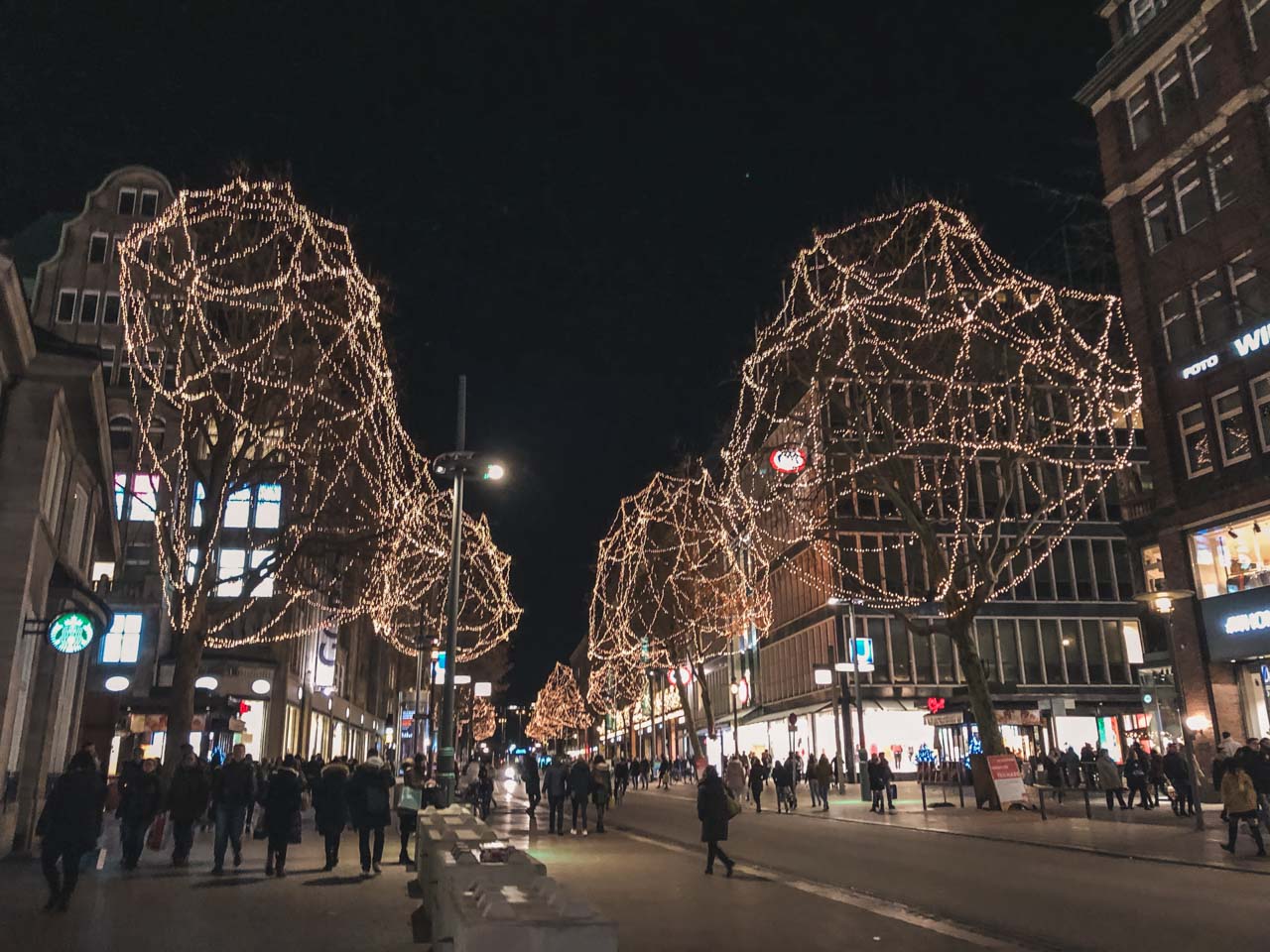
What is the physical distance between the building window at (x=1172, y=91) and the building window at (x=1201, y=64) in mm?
373


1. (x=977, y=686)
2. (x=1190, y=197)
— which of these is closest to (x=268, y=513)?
(x=977, y=686)

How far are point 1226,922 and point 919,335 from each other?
1738cm

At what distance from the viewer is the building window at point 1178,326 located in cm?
2939

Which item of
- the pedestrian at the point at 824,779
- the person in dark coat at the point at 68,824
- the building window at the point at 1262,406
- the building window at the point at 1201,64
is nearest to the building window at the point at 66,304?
the pedestrian at the point at 824,779

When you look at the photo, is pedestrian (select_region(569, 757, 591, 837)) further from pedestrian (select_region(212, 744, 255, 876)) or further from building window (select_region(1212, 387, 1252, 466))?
building window (select_region(1212, 387, 1252, 466))

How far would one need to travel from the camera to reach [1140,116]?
104 feet

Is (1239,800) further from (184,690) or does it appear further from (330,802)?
(184,690)

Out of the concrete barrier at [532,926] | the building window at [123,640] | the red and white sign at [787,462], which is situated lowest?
the concrete barrier at [532,926]

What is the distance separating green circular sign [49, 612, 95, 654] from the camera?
15.6m

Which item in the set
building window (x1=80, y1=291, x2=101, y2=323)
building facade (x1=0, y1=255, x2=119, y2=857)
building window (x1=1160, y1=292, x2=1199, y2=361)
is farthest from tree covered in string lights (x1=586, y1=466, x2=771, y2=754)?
building facade (x1=0, y1=255, x2=119, y2=857)

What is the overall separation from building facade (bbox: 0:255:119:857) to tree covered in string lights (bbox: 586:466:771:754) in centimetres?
2876

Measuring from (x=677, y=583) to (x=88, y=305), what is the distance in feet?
97.3

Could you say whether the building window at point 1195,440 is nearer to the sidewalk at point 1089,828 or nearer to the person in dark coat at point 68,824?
the sidewalk at point 1089,828

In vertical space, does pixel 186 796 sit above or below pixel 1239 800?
above
